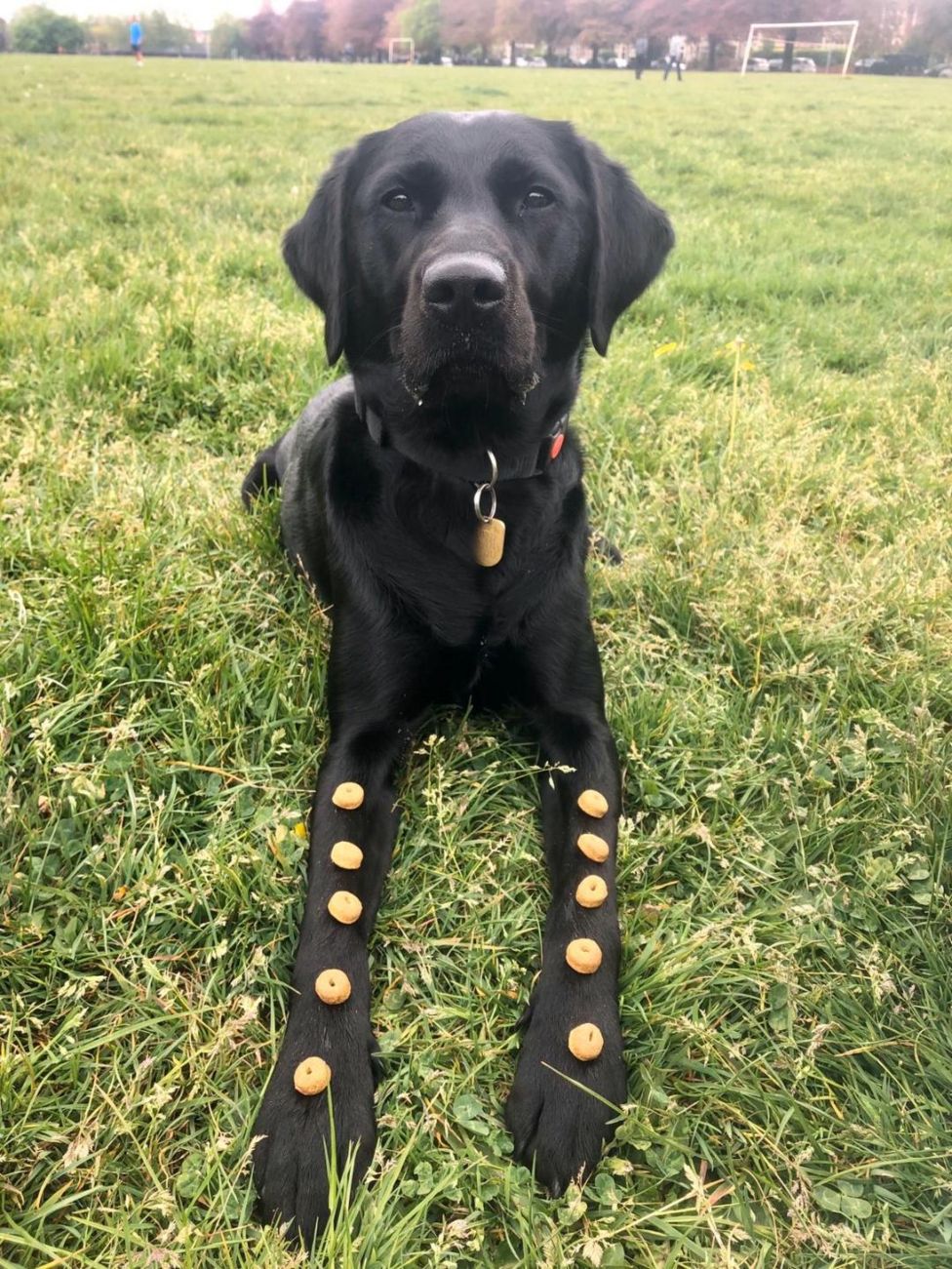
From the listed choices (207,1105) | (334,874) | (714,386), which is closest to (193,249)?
(714,386)

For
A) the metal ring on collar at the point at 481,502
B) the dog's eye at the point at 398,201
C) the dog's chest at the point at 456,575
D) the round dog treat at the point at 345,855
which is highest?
the dog's eye at the point at 398,201

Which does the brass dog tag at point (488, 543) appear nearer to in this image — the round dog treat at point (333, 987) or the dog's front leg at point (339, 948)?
the dog's front leg at point (339, 948)

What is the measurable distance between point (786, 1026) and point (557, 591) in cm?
100

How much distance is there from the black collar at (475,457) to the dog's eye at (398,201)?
0.45 m

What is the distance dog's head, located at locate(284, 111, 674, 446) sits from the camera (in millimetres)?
1788

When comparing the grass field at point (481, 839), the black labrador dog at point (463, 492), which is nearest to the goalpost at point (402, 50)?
the grass field at point (481, 839)

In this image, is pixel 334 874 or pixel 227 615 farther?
pixel 227 615

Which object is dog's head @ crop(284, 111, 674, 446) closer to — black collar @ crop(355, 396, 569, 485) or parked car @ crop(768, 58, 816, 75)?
black collar @ crop(355, 396, 569, 485)

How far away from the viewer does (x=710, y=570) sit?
2479 mm

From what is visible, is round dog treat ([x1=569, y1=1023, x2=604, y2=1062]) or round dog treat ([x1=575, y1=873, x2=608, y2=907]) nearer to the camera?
round dog treat ([x1=569, y1=1023, x2=604, y2=1062])

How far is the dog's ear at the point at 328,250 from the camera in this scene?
217 cm

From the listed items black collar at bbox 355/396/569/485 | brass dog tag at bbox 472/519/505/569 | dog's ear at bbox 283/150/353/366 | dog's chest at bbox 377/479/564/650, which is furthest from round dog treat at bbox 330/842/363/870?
dog's ear at bbox 283/150/353/366

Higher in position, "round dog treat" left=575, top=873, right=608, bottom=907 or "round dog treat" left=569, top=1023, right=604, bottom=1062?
"round dog treat" left=575, top=873, right=608, bottom=907

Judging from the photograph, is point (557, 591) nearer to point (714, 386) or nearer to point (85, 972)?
point (85, 972)
